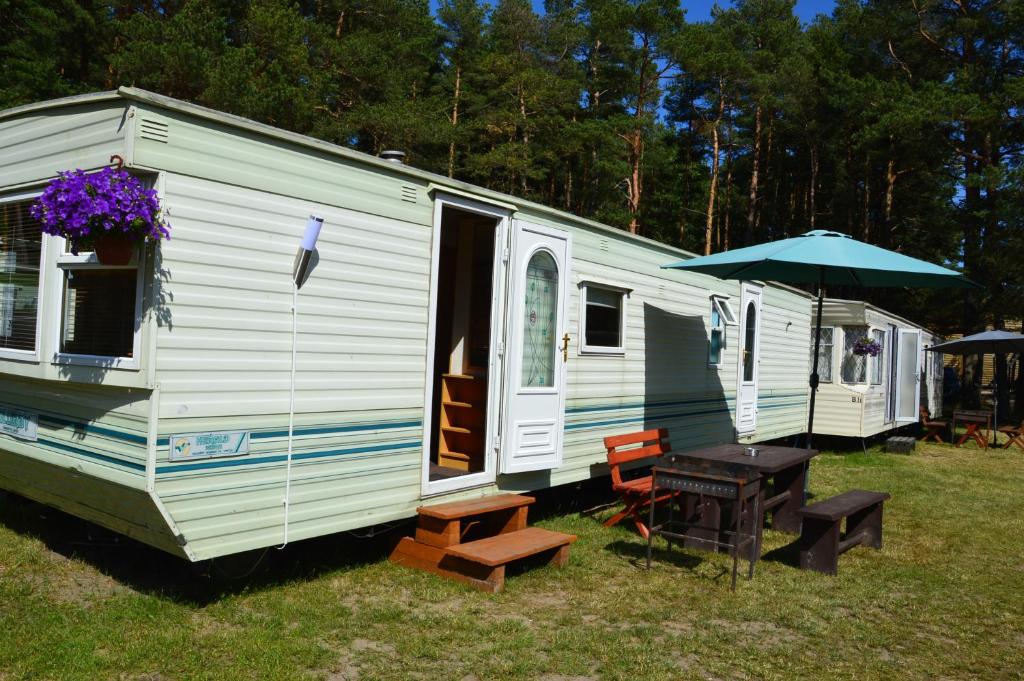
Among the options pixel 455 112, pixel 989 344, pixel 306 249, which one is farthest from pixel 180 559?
pixel 455 112

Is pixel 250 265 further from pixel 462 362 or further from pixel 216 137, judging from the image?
pixel 462 362

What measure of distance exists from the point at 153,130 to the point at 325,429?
195cm

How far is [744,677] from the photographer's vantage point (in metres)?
3.98

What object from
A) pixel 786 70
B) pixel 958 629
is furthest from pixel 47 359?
pixel 786 70

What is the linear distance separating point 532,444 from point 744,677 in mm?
2773

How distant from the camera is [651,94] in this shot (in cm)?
2802

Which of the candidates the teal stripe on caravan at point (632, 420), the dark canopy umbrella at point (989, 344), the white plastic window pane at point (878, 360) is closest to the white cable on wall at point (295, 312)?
the teal stripe on caravan at point (632, 420)

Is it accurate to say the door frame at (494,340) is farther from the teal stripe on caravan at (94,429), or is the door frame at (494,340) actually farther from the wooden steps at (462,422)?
the teal stripe on caravan at (94,429)

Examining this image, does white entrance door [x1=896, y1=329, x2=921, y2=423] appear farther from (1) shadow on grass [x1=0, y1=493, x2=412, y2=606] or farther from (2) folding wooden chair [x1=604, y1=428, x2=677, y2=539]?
(1) shadow on grass [x1=0, y1=493, x2=412, y2=606]

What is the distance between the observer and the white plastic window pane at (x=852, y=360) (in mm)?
13305

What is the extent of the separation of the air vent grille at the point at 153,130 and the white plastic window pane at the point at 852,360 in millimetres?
11763

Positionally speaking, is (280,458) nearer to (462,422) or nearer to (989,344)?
(462,422)

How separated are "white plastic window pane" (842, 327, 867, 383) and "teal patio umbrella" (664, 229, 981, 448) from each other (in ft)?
18.3

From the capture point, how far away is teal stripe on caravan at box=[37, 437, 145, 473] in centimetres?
412
